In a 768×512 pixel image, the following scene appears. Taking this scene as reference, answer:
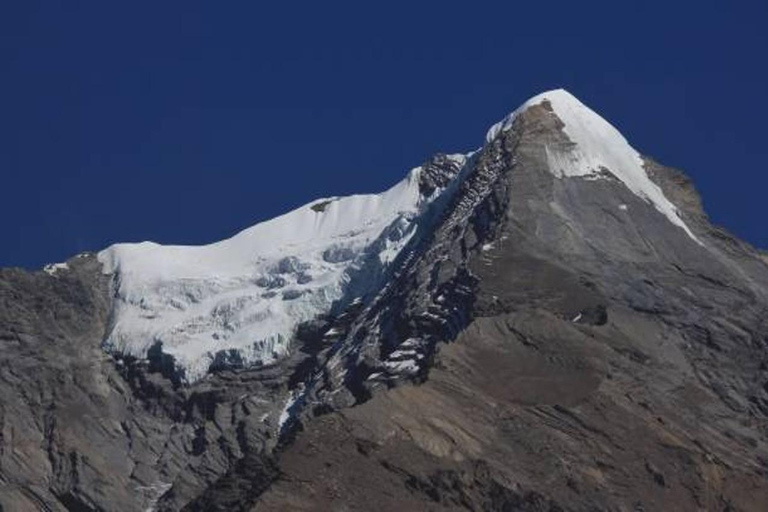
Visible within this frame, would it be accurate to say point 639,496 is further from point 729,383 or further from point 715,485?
point 729,383

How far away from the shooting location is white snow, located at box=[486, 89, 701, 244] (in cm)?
17325

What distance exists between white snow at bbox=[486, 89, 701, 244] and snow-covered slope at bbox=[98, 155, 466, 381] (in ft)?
25.4

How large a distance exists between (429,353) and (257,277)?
3134 cm

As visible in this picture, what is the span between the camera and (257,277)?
604ft

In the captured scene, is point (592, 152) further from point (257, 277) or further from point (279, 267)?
point (257, 277)

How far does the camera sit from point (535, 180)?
559ft

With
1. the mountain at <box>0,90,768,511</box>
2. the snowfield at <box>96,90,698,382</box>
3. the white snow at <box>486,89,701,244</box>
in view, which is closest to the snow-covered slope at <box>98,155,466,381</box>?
the snowfield at <box>96,90,698,382</box>

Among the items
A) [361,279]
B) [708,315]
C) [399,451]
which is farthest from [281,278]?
[399,451]

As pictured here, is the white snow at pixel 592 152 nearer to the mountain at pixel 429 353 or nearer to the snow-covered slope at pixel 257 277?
the mountain at pixel 429 353

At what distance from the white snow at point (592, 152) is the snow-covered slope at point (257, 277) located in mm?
7742

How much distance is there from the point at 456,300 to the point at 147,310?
91.1 ft

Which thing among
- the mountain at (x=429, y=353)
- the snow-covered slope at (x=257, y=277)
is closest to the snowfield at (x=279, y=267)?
the snow-covered slope at (x=257, y=277)

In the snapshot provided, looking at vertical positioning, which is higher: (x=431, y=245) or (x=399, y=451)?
(x=431, y=245)

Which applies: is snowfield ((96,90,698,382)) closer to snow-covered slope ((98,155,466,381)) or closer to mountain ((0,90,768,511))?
snow-covered slope ((98,155,466,381))
